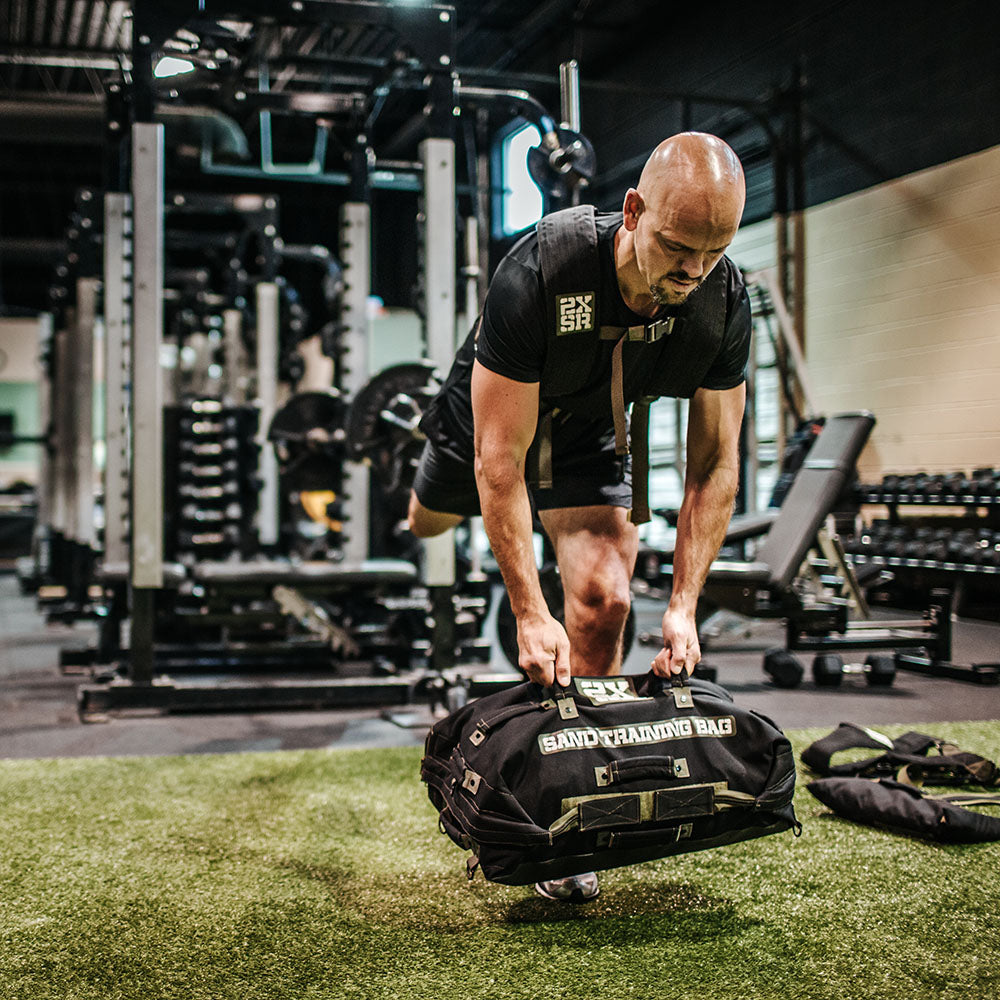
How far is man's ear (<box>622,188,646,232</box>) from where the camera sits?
4.69 ft

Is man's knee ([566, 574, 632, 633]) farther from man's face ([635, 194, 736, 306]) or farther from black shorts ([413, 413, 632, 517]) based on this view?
man's face ([635, 194, 736, 306])

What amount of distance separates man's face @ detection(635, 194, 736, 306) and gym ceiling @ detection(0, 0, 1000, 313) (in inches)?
93.0

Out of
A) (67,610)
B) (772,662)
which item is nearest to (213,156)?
(67,610)

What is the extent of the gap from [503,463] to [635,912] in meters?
0.76

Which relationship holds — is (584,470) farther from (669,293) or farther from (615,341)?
(669,293)

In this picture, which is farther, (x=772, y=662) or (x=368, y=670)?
(x=368, y=670)

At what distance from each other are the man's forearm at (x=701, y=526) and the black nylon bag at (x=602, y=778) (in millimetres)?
210

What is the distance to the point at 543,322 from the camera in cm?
154

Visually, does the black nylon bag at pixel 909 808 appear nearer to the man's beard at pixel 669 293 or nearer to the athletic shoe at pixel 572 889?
the athletic shoe at pixel 572 889

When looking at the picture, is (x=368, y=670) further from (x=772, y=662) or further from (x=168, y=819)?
(x=168, y=819)

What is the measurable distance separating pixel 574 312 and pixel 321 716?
2.16 metres

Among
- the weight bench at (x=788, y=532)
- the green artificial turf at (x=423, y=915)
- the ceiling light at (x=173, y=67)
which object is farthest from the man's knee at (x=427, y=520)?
the ceiling light at (x=173, y=67)

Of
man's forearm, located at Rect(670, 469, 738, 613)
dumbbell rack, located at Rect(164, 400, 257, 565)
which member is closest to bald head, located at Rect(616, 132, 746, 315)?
man's forearm, located at Rect(670, 469, 738, 613)

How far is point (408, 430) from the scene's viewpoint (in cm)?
323
